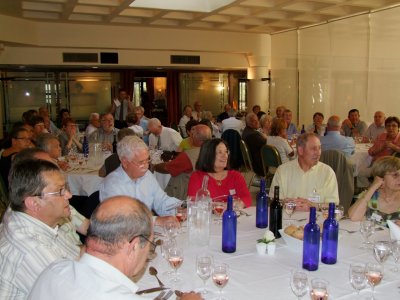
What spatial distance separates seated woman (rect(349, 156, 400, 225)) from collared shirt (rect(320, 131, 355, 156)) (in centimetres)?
307

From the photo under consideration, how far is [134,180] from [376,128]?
6.27 m

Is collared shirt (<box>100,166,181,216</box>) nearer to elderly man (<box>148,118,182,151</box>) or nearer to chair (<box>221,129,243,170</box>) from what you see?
elderly man (<box>148,118,182,151</box>)

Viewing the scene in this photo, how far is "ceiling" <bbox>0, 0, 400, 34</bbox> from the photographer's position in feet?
27.0

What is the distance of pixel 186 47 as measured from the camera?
11.6 meters

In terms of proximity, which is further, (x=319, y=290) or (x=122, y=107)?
(x=122, y=107)

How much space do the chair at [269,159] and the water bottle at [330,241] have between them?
368cm

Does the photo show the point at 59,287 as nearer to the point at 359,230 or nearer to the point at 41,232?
the point at 41,232

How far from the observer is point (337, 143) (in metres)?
6.00

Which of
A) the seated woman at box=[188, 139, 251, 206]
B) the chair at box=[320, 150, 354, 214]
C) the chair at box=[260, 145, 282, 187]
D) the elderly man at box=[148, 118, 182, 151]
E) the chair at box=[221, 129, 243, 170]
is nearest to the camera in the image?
the seated woman at box=[188, 139, 251, 206]

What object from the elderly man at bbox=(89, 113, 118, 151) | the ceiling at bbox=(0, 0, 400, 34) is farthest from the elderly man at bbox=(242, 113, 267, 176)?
the ceiling at bbox=(0, 0, 400, 34)

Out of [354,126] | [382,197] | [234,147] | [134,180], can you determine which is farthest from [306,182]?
[354,126]

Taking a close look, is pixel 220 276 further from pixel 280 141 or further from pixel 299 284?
pixel 280 141

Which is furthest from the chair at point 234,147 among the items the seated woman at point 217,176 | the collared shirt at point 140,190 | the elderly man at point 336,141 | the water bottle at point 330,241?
the water bottle at point 330,241

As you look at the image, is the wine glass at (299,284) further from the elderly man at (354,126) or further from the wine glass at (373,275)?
the elderly man at (354,126)
